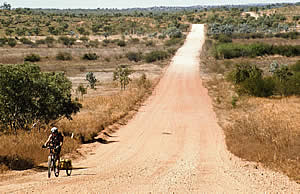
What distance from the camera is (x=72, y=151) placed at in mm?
17609

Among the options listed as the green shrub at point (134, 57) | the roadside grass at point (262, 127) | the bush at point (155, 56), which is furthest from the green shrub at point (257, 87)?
the green shrub at point (134, 57)

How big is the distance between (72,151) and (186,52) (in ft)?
A: 200

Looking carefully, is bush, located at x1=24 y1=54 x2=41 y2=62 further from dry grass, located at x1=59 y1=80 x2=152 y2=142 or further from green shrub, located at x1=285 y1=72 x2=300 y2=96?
green shrub, located at x1=285 y1=72 x2=300 y2=96

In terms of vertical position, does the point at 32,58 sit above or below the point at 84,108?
below

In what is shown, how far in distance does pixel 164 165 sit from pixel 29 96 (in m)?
7.70

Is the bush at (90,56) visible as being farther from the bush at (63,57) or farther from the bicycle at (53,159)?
the bicycle at (53,159)

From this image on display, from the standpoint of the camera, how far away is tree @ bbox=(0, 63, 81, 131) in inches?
726

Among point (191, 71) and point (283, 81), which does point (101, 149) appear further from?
point (191, 71)

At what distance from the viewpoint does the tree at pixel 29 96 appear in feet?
60.5

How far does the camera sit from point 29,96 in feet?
63.7

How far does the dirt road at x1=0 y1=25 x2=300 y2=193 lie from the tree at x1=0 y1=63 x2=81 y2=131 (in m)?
3.01

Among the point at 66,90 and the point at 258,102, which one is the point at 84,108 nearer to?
the point at 66,90

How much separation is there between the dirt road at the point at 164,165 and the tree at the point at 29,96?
3014 mm

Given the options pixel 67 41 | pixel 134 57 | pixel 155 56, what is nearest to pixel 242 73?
pixel 155 56
